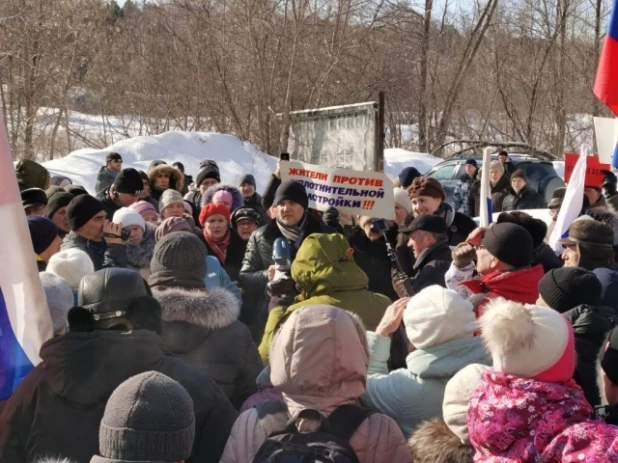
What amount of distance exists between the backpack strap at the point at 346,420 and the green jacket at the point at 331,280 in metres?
1.39

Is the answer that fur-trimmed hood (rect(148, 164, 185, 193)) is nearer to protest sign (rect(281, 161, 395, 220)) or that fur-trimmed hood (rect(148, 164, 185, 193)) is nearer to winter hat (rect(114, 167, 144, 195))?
winter hat (rect(114, 167, 144, 195))

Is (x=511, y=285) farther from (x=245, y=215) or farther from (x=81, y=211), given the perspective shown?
(x=245, y=215)

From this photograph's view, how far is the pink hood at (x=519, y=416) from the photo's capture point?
263 centimetres

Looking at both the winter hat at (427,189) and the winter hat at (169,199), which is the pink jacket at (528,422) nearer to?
the winter hat at (427,189)

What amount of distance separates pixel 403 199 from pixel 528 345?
4.49m

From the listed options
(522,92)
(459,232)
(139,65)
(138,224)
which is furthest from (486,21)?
(138,224)

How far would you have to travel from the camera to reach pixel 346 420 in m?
2.75

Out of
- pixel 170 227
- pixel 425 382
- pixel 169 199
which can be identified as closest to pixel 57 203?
pixel 170 227

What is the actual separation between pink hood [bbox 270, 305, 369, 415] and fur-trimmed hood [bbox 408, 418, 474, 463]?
32 centimetres

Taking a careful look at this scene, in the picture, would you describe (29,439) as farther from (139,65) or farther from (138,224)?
(139,65)

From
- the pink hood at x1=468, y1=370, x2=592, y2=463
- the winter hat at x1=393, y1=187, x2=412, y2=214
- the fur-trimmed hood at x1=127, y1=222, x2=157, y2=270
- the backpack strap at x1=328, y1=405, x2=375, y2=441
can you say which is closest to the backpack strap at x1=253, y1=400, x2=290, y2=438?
the backpack strap at x1=328, y1=405, x2=375, y2=441

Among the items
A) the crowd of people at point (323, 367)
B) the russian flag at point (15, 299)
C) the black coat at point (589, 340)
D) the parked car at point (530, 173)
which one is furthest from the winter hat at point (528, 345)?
the parked car at point (530, 173)

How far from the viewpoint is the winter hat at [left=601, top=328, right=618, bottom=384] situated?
305 cm

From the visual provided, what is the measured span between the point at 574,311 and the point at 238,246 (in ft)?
11.5
